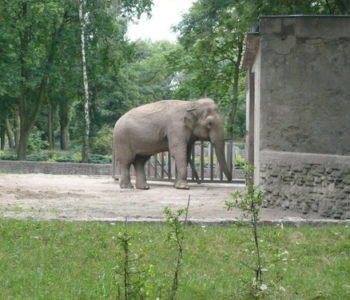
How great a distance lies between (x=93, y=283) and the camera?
764cm

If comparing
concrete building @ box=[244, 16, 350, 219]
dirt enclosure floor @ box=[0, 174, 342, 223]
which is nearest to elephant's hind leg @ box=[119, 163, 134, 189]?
dirt enclosure floor @ box=[0, 174, 342, 223]

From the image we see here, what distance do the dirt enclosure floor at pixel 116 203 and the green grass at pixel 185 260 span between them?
0.77m

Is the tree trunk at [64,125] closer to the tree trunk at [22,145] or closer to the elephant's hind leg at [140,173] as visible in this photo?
the tree trunk at [22,145]

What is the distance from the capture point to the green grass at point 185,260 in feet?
24.1

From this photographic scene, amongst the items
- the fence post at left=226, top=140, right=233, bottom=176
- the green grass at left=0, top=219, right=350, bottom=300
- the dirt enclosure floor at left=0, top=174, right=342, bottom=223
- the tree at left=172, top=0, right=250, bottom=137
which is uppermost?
the tree at left=172, top=0, right=250, bottom=137

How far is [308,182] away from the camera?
1262cm

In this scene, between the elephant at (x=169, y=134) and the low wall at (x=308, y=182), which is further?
the elephant at (x=169, y=134)

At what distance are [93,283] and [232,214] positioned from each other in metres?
5.21

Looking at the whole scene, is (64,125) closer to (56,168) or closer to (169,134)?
(56,168)

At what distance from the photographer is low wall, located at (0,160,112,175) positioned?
28703 mm

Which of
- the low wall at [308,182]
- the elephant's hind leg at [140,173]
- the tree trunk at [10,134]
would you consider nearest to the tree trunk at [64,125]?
the tree trunk at [10,134]

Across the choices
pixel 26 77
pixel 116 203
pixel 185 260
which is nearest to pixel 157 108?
pixel 116 203

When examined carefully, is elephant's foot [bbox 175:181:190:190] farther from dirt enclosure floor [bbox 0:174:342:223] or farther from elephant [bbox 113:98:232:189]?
dirt enclosure floor [bbox 0:174:342:223]

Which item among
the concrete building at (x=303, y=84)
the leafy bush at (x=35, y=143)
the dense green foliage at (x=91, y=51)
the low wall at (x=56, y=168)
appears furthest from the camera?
the leafy bush at (x=35, y=143)
